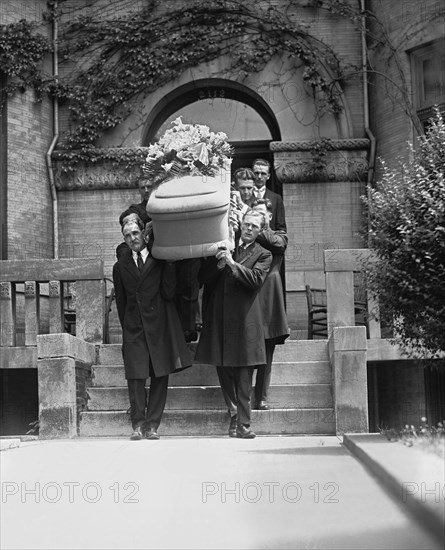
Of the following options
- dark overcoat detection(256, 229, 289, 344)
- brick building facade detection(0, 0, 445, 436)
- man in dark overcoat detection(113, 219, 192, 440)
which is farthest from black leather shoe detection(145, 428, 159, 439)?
brick building facade detection(0, 0, 445, 436)

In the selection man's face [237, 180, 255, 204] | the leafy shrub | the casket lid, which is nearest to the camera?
the leafy shrub

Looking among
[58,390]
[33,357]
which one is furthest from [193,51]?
[58,390]

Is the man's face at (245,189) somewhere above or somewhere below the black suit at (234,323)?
above

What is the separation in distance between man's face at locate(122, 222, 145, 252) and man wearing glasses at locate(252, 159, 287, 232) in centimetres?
144

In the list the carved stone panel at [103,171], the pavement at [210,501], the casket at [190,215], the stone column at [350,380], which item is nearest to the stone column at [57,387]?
the casket at [190,215]

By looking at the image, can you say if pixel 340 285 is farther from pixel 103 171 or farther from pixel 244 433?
pixel 103 171

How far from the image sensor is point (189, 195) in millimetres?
9344

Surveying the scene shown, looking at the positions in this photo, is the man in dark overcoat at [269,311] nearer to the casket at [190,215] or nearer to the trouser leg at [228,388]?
the trouser leg at [228,388]

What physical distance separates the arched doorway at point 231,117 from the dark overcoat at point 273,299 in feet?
18.4

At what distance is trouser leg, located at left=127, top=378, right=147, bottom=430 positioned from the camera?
9664mm

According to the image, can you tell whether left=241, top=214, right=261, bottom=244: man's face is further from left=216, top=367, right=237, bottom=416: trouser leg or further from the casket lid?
left=216, top=367, right=237, bottom=416: trouser leg

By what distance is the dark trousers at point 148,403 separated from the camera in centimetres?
961

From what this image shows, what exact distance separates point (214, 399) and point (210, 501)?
15.6ft

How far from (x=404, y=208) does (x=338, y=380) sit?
2.40m
